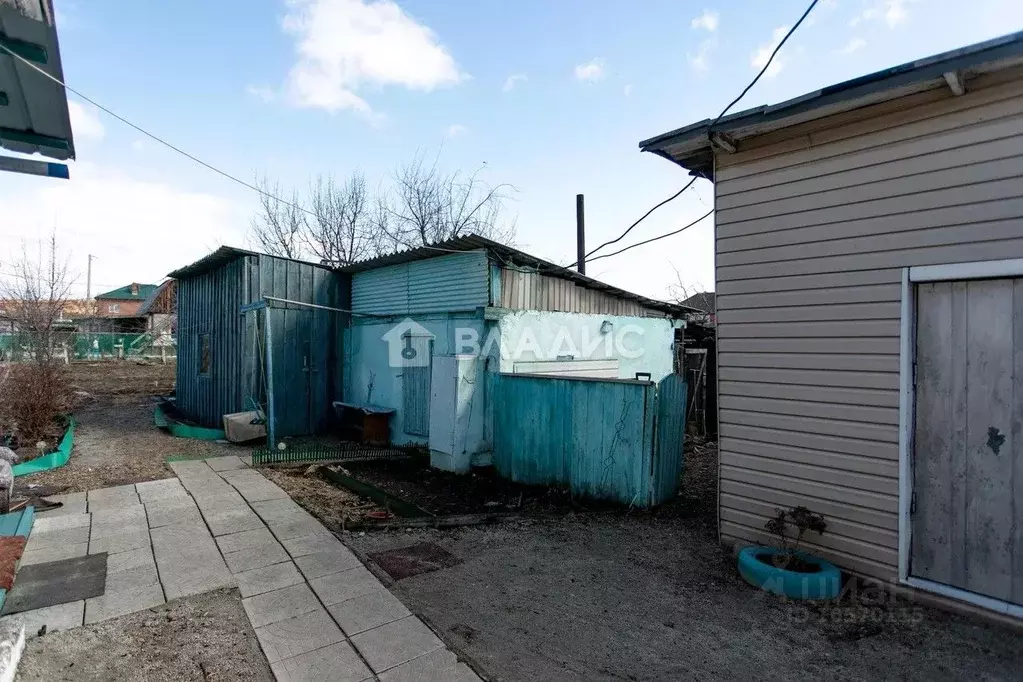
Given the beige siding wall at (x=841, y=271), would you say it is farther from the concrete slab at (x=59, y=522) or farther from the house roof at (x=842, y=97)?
the concrete slab at (x=59, y=522)

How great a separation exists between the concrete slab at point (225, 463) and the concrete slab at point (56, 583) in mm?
3007

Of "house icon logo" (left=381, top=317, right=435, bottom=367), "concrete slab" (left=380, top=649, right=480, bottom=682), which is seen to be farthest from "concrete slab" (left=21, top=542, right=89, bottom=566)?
"house icon logo" (left=381, top=317, right=435, bottom=367)

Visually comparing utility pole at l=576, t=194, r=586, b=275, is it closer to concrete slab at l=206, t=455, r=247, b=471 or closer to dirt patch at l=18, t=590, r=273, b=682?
concrete slab at l=206, t=455, r=247, b=471

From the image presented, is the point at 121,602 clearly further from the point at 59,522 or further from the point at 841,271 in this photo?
the point at 841,271

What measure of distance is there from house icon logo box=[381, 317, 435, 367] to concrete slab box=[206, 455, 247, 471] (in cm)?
305

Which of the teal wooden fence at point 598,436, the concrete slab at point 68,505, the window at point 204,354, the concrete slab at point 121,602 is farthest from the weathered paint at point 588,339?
the window at point 204,354

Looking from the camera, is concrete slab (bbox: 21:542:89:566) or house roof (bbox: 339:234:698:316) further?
house roof (bbox: 339:234:698:316)

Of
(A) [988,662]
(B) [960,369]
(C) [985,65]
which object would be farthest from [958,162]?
(A) [988,662]

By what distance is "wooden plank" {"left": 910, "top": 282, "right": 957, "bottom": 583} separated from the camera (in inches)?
139

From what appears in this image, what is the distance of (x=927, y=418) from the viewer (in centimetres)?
361

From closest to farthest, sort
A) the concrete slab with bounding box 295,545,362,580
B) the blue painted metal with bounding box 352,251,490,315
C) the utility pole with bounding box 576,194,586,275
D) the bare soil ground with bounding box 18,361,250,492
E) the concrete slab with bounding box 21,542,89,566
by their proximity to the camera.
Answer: the concrete slab with bounding box 295,545,362,580
the concrete slab with bounding box 21,542,89,566
the bare soil ground with bounding box 18,361,250,492
the blue painted metal with bounding box 352,251,490,315
the utility pole with bounding box 576,194,586,275

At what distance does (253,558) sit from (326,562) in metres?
0.65

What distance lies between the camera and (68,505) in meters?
5.55

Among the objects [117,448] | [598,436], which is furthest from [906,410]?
[117,448]
